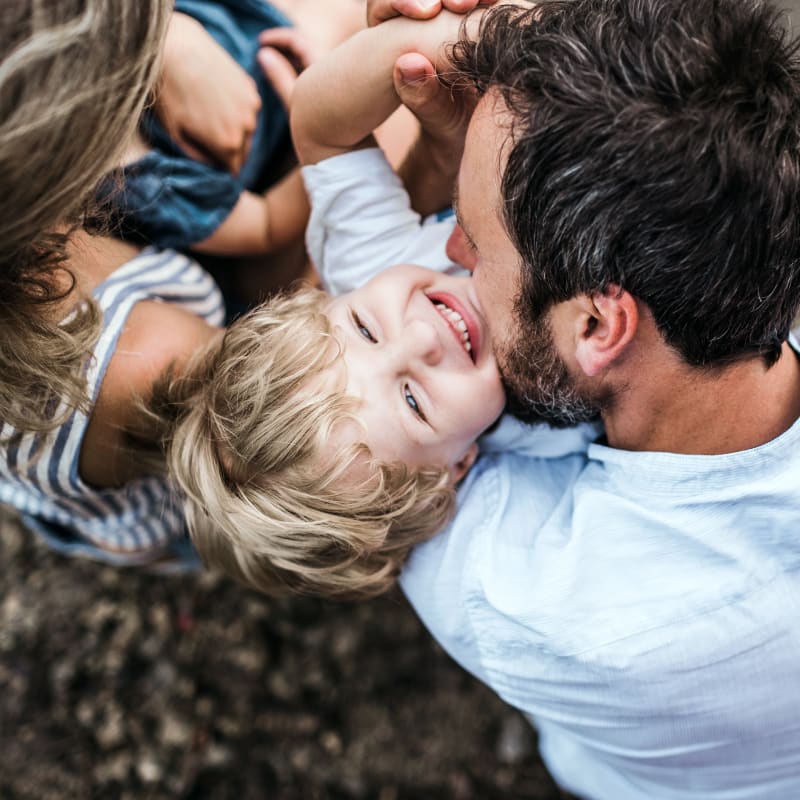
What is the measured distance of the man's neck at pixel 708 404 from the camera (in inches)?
56.0

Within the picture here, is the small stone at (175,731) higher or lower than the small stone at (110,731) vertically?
lower

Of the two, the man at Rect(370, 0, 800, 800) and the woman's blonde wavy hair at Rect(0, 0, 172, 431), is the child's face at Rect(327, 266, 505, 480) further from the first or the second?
the woman's blonde wavy hair at Rect(0, 0, 172, 431)

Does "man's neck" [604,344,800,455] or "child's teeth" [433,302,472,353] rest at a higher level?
"child's teeth" [433,302,472,353]

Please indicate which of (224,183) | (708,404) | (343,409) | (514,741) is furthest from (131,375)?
(514,741)

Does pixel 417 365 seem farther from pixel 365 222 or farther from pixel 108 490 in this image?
pixel 108 490

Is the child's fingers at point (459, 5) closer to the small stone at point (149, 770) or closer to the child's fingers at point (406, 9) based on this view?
the child's fingers at point (406, 9)

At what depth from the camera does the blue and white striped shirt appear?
143cm

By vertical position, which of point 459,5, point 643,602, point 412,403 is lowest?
point 643,602

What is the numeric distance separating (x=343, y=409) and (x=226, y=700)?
1.35 meters

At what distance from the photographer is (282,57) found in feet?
6.29

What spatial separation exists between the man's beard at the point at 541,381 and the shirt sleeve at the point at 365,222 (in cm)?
35

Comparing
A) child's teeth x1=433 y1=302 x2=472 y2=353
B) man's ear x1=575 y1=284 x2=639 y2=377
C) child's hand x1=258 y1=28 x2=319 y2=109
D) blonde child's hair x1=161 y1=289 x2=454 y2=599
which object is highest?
child's hand x1=258 y1=28 x2=319 y2=109

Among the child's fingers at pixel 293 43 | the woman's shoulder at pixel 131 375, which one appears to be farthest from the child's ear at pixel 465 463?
the child's fingers at pixel 293 43

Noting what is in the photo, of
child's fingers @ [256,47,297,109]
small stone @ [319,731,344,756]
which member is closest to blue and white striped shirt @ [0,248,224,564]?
child's fingers @ [256,47,297,109]
